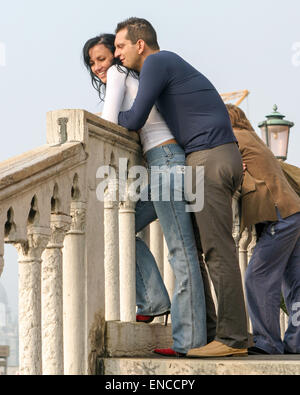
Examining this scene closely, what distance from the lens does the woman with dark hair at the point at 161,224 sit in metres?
5.01

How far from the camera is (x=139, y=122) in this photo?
5.04 metres

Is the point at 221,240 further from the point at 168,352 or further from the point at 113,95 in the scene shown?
the point at 113,95

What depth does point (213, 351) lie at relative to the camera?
4.88 metres

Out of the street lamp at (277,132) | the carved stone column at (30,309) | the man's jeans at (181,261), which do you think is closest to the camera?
the carved stone column at (30,309)

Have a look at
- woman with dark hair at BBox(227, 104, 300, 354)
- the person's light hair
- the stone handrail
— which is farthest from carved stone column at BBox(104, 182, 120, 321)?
the person's light hair

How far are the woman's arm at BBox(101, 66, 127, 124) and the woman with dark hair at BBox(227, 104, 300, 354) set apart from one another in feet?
4.03

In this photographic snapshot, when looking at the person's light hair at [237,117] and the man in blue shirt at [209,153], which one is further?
the person's light hair at [237,117]

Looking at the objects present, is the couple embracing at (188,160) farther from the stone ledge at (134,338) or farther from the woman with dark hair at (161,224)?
the stone ledge at (134,338)

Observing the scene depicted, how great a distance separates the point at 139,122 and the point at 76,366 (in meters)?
1.32

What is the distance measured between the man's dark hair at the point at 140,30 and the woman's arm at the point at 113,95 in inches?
8.4

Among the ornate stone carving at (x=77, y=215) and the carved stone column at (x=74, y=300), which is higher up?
the ornate stone carving at (x=77, y=215)

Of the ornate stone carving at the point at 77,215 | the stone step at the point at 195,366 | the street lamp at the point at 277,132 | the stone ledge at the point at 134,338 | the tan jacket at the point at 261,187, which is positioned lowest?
the stone step at the point at 195,366

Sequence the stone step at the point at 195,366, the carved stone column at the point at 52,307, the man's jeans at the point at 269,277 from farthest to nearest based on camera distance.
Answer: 1. the man's jeans at the point at 269,277
2. the stone step at the point at 195,366
3. the carved stone column at the point at 52,307

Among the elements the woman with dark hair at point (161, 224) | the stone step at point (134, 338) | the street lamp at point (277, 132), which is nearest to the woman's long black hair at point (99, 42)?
the woman with dark hair at point (161, 224)
